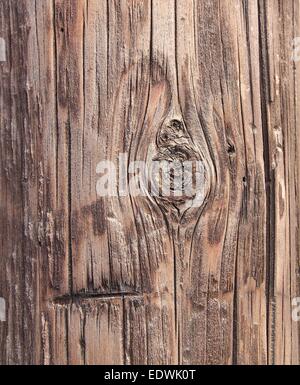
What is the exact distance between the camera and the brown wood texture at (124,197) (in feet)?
4.86

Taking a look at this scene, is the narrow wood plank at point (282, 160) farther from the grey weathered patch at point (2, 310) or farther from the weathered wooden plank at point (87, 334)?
the grey weathered patch at point (2, 310)

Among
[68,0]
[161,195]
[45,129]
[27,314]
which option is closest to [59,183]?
[45,129]

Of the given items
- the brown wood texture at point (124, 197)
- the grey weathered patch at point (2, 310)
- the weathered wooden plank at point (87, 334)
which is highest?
the brown wood texture at point (124, 197)

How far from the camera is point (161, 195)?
1.49 metres

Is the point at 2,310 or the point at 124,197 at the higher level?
the point at 124,197

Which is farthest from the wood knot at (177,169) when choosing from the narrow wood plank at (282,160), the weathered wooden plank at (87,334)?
the weathered wooden plank at (87,334)

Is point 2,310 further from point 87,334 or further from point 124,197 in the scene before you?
point 124,197

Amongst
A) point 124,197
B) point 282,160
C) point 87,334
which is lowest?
point 87,334

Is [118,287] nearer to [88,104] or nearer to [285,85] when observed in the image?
[88,104]

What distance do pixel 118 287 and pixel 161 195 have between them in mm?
304

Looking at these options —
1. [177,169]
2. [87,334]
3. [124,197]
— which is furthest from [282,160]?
[87,334]

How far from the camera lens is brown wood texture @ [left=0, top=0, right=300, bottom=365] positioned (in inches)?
58.3

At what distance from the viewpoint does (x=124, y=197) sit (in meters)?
1.49

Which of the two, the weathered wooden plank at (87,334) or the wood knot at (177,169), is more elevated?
the wood knot at (177,169)
